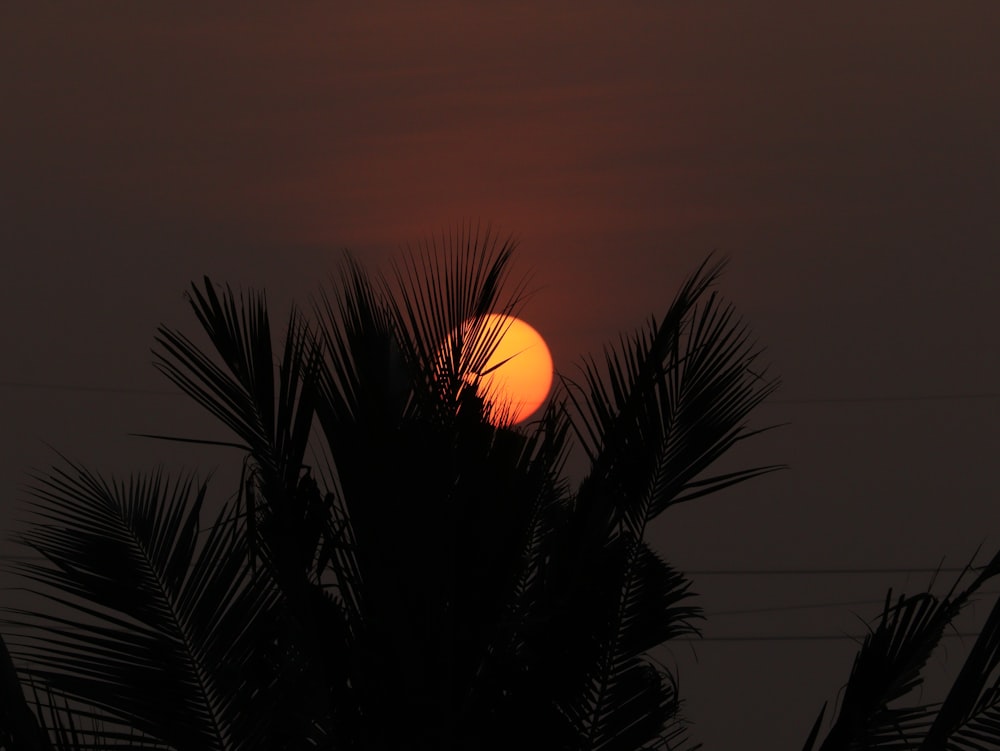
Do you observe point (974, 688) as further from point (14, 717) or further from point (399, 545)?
point (14, 717)

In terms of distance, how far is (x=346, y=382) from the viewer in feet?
7.69

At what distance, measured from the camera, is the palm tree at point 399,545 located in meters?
2.31

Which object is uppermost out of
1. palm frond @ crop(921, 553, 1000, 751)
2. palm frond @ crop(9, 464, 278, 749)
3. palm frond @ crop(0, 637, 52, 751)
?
palm frond @ crop(921, 553, 1000, 751)

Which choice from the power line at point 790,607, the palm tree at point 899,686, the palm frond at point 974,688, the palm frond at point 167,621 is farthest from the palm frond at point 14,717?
the power line at point 790,607

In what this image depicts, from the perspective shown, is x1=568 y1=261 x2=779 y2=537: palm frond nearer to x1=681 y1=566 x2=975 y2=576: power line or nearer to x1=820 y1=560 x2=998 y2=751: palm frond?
x1=820 y1=560 x2=998 y2=751: palm frond

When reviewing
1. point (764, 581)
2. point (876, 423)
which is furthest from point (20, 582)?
point (876, 423)

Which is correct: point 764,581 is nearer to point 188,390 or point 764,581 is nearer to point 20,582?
point 20,582

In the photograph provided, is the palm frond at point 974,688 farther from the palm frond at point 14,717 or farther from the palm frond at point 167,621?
the palm frond at point 14,717

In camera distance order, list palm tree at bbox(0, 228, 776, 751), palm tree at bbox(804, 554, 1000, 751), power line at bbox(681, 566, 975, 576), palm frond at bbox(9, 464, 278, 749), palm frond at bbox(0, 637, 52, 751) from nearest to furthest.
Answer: palm frond at bbox(0, 637, 52, 751)
palm tree at bbox(0, 228, 776, 751)
palm tree at bbox(804, 554, 1000, 751)
palm frond at bbox(9, 464, 278, 749)
power line at bbox(681, 566, 975, 576)

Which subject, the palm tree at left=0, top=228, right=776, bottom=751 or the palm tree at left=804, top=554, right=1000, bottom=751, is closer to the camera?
the palm tree at left=0, top=228, right=776, bottom=751

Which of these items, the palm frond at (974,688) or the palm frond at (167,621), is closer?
the palm frond at (974,688)

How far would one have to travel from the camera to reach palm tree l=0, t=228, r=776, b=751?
2.31 meters

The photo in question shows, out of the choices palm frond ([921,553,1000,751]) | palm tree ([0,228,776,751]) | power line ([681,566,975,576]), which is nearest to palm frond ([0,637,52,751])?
palm tree ([0,228,776,751])

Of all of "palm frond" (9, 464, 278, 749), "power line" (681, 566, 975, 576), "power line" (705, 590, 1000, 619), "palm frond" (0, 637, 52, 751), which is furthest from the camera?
"power line" (705, 590, 1000, 619)
